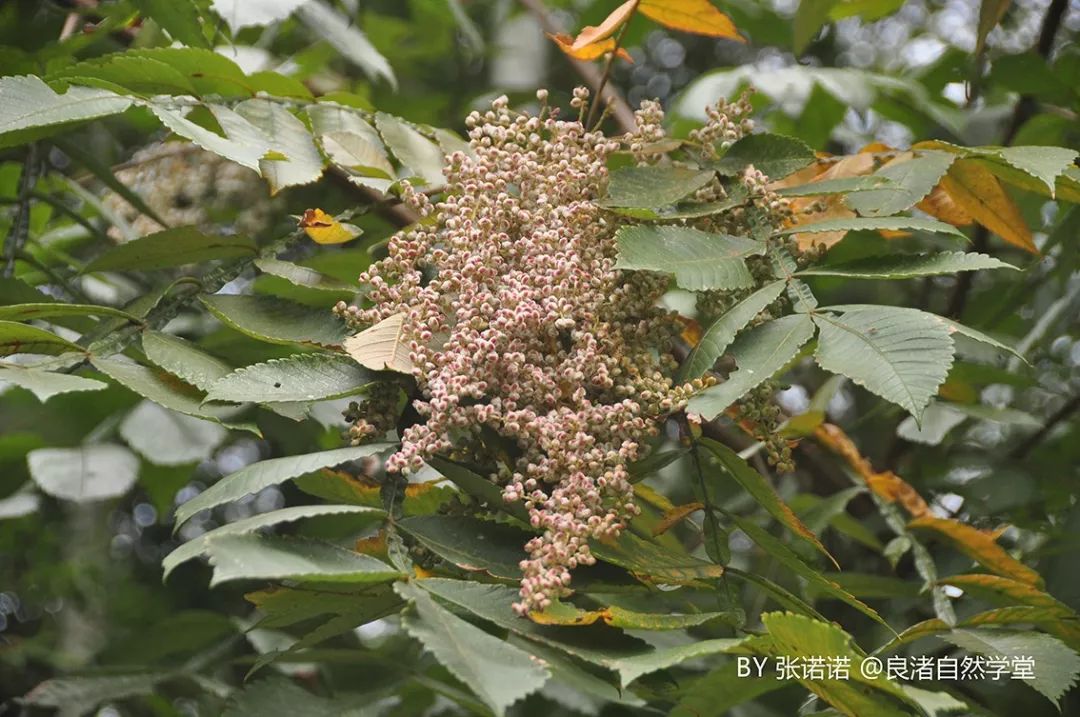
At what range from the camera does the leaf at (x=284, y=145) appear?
111cm

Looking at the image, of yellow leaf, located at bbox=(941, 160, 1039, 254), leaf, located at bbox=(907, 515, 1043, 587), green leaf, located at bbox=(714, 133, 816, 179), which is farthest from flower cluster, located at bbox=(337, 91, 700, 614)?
leaf, located at bbox=(907, 515, 1043, 587)

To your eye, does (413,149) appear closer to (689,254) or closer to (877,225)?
(689,254)

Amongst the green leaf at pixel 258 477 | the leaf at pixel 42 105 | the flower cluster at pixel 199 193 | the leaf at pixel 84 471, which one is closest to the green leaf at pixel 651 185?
the green leaf at pixel 258 477

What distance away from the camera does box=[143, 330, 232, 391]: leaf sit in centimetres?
101

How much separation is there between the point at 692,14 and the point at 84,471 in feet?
2.99

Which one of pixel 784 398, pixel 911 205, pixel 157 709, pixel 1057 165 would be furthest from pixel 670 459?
pixel 784 398

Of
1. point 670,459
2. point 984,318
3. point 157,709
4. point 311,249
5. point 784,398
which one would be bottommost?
point 157,709

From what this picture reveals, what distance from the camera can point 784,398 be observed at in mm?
2322

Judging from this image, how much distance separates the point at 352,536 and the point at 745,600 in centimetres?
61

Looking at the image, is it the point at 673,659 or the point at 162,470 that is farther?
the point at 162,470

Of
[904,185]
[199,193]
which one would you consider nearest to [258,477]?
[904,185]

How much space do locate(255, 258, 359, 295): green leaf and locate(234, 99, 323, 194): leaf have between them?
8 cm

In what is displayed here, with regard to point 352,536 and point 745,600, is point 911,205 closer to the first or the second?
point 745,600

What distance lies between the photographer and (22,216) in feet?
4.62
